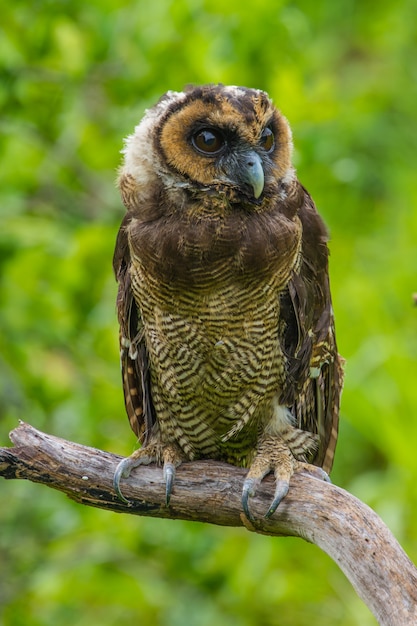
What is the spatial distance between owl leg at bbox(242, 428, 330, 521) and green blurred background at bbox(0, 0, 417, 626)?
851 millimetres

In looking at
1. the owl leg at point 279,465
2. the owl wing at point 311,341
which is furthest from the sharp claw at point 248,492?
the owl wing at point 311,341

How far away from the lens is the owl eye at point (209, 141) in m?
2.99

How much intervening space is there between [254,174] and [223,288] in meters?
0.36

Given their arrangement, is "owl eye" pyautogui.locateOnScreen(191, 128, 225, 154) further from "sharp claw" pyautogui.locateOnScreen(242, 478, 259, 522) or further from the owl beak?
"sharp claw" pyautogui.locateOnScreen(242, 478, 259, 522)

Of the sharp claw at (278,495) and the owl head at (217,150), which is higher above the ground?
the owl head at (217,150)

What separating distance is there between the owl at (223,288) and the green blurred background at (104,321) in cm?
66

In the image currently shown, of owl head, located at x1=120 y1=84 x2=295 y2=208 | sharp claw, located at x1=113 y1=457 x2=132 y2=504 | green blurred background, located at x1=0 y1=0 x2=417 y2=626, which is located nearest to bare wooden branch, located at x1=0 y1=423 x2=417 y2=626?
sharp claw, located at x1=113 y1=457 x2=132 y2=504

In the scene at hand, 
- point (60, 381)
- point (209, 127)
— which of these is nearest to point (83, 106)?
point (60, 381)

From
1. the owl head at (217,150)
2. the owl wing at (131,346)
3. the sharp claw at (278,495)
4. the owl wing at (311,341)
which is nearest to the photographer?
the sharp claw at (278,495)

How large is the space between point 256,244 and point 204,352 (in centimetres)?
39

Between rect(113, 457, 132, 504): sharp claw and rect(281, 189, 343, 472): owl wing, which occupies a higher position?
rect(281, 189, 343, 472): owl wing

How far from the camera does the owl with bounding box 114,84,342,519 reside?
9.77 feet

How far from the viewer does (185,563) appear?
3895mm

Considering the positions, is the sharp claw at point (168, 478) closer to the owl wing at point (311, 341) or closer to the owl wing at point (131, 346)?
the owl wing at point (131, 346)
